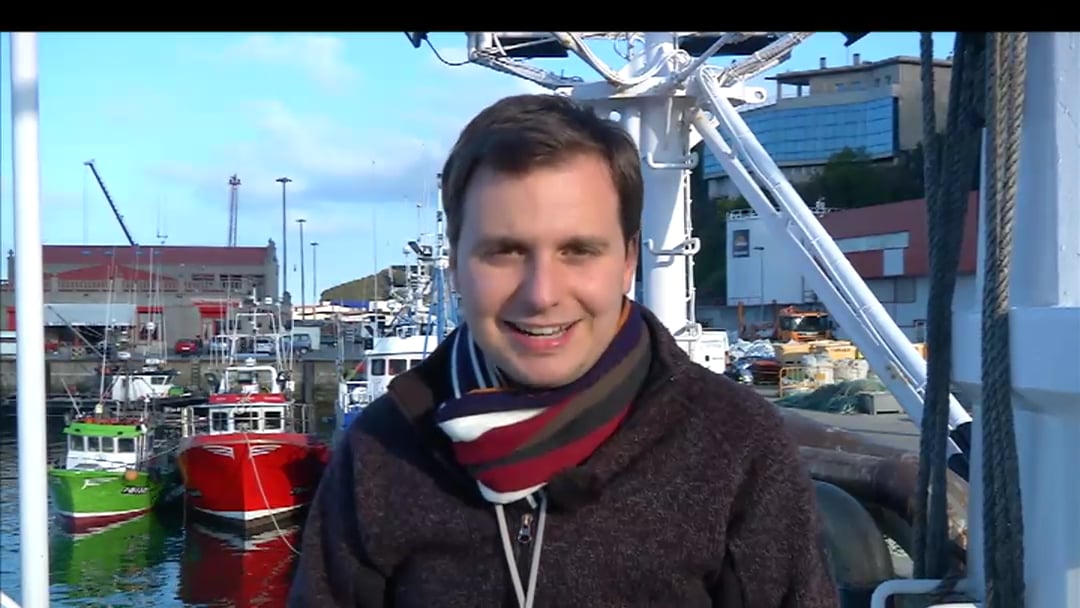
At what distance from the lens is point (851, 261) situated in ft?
105

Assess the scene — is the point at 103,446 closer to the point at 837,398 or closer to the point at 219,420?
the point at 219,420

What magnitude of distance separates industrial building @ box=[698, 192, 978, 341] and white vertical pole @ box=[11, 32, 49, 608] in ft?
73.3

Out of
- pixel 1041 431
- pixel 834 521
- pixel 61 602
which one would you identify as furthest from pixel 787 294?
pixel 1041 431

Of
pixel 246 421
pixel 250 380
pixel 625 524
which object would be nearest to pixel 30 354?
pixel 625 524

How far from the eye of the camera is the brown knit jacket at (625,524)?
158 centimetres

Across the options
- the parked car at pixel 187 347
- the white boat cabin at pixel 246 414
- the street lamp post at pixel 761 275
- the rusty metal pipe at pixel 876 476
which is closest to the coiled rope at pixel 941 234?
the rusty metal pipe at pixel 876 476

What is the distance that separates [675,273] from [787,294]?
95.2ft

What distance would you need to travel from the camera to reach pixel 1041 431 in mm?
2119

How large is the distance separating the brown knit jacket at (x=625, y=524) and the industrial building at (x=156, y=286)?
3509 centimetres

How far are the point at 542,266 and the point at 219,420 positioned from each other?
68.5 ft

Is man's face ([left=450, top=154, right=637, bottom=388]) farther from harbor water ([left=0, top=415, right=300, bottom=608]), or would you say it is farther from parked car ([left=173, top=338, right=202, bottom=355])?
parked car ([left=173, top=338, right=202, bottom=355])

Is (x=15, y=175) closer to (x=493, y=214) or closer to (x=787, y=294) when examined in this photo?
(x=493, y=214)

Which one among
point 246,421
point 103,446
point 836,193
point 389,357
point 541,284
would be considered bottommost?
point 103,446

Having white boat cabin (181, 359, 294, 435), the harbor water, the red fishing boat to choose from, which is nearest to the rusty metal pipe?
the harbor water
